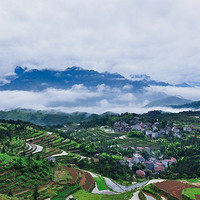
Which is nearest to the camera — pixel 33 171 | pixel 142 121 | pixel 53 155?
pixel 33 171

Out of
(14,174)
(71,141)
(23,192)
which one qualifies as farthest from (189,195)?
(71,141)

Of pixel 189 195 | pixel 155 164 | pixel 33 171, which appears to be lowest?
pixel 155 164

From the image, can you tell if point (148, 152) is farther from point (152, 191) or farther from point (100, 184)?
point (152, 191)

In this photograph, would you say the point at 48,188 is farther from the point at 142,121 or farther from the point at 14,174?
the point at 142,121

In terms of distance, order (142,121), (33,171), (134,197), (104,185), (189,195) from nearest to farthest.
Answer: (189,195)
(134,197)
(33,171)
(104,185)
(142,121)

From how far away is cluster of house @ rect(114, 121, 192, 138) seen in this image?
92906 mm

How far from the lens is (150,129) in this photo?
101 m

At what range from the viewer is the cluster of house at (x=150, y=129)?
9291 cm

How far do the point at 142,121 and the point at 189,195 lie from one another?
89856 mm

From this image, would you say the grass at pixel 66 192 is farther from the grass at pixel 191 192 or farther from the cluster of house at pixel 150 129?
the cluster of house at pixel 150 129

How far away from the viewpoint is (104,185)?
1432 inches

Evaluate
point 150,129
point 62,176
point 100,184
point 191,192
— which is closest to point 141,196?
point 191,192

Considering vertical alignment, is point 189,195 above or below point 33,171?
below

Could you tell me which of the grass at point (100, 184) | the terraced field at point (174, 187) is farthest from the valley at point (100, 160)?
the terraced field at point (174, 187)
